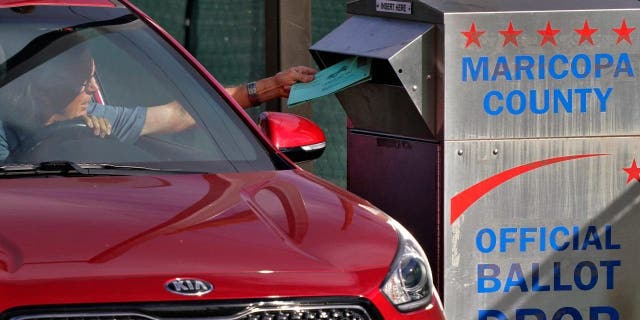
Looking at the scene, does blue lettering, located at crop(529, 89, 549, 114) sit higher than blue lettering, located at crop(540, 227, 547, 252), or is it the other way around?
blue lettering, located at crop(529, 89, 549, 114)

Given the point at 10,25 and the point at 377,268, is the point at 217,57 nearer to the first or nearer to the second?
the point at 10,25

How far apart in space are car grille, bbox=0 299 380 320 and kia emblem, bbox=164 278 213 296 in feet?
0.11

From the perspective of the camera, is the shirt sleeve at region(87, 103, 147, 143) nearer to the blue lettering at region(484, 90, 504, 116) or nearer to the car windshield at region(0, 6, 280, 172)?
the car windshield at region(0, 6, 280, 172)

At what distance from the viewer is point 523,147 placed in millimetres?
5598

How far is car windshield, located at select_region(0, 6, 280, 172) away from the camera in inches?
185

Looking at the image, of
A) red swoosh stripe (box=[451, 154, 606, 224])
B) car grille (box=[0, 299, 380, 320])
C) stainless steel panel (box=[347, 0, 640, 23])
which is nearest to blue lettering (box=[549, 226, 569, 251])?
red swoosh stripe (box=[451, 154, 606, 224])

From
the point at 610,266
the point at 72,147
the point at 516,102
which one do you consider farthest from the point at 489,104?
the point at 72,147

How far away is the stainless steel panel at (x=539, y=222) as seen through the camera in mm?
5598

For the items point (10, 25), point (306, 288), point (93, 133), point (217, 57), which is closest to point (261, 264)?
point (306, 288)

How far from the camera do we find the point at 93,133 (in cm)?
480

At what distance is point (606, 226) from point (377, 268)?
79.2 inches

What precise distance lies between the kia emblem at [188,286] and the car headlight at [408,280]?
0.50 m


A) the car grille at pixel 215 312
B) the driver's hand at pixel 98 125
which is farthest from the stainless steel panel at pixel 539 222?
the car grille at pixel 215 312

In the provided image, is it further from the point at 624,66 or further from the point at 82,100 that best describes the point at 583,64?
the point at 82,100
